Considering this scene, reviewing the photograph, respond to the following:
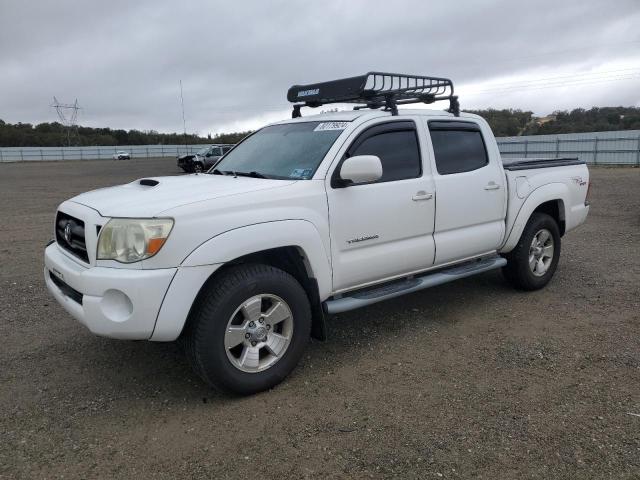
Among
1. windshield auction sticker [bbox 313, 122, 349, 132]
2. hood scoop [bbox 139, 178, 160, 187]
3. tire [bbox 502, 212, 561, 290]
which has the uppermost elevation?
windshield auction sticker [bbox 313, 122, 349, 132]

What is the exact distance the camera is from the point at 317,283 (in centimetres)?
361

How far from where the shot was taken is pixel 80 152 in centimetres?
6519

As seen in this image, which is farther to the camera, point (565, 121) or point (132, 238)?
point (565, 121)

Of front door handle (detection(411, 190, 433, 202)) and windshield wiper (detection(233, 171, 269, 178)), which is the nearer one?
windshield wiper (detection(233, 171, 269, 178))

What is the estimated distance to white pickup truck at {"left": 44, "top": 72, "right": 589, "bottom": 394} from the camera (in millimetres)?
3023

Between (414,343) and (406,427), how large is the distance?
1.26m

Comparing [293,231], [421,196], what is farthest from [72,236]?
[421,196]

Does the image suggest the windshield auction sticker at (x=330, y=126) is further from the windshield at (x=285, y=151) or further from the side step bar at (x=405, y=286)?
the side step bar at (x=405, y=286)

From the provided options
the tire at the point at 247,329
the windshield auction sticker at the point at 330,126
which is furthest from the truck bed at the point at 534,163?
the tire at the point at 247,329

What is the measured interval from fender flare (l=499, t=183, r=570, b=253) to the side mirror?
218 cm

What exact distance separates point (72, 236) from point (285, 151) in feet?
5.54

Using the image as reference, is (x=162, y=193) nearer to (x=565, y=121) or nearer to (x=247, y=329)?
(x=247, y=329)

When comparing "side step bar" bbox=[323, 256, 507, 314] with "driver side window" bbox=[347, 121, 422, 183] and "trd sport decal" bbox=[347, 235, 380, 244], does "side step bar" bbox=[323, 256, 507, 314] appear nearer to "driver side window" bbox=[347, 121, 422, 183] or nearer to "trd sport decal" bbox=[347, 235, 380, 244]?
"trd sport decal" bbox=[347, 235, 380, 244]

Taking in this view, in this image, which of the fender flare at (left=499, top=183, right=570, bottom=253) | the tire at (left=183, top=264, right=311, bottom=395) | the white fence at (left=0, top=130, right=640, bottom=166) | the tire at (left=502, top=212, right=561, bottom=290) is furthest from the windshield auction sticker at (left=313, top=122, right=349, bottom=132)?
the white fence at (left=0, top=130, right=640, bottom=166)
